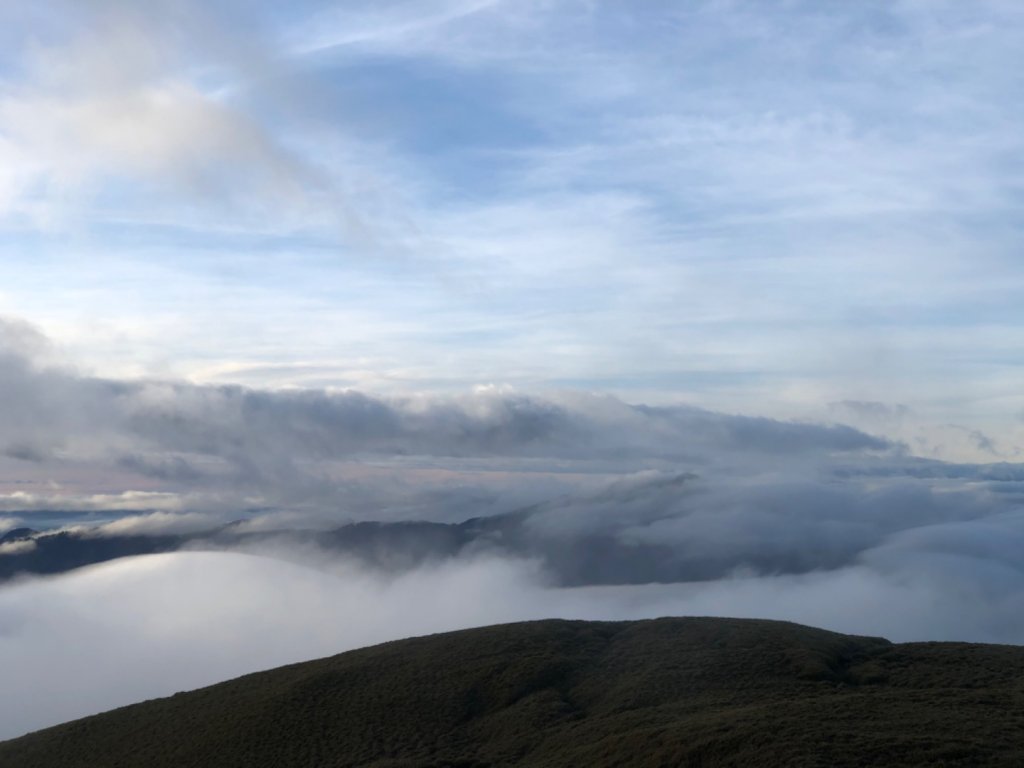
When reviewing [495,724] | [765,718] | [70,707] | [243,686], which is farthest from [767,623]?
[70,707]

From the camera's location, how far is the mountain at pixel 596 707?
36094 mm

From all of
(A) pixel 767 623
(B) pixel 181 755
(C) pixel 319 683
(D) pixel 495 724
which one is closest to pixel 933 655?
(A) pixel 767 623

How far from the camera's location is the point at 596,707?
52.0 metres

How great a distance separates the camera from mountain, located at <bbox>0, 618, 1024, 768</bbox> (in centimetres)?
3609

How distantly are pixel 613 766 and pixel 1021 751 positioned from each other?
1577 cm

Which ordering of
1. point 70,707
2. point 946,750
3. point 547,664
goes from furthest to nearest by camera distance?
point 70,707, point 547,664, point 946,750

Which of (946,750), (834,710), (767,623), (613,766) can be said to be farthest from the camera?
(767,623)

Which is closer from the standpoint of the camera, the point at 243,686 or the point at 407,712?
the point at 407,712

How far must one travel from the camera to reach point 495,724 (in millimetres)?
52812

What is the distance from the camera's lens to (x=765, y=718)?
38.7m

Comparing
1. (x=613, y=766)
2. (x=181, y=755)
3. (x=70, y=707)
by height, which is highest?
(x=613, y=766)

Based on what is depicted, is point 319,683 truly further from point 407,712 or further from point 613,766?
point 613,766

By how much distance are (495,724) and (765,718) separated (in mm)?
19598

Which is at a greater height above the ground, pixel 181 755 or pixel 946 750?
pixel 946 750
